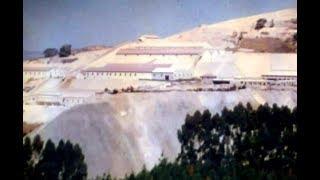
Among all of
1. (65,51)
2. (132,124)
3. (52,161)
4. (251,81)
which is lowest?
(52,161)

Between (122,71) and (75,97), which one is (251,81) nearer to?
(122,71)

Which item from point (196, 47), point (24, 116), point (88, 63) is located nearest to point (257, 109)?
point (196, 47)

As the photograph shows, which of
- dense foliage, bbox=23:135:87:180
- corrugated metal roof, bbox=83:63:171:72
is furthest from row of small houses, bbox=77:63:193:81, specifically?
dense foliage, bbox=23:135:87:180

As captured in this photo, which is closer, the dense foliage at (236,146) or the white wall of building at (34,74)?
the dense foliage at (236,146)

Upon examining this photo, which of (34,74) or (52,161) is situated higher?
(34,74)

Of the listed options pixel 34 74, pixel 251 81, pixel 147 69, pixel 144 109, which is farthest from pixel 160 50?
pixel 34 74

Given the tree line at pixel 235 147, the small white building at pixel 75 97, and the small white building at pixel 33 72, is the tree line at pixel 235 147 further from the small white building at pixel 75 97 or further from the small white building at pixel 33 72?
the small white building at pixel 33 72

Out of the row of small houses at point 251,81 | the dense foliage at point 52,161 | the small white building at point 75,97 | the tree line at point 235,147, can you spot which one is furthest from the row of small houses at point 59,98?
the row of small houses at point 251,81
